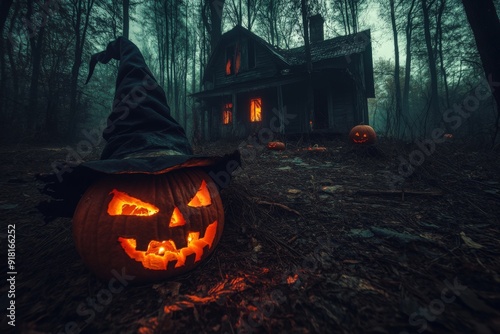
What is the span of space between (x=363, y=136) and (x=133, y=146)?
6.33m

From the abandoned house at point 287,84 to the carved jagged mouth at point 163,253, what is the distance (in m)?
9.66

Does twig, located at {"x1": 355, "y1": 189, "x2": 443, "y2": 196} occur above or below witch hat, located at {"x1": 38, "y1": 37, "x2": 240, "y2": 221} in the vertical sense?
below

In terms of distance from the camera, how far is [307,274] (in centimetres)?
154

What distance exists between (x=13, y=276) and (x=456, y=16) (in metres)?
26.7

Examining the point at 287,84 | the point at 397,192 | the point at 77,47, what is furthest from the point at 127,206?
the point at 77,47

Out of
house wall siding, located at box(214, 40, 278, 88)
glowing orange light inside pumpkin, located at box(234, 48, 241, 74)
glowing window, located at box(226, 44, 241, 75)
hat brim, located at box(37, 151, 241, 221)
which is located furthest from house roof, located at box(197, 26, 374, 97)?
hat brim, located at box(37, 151, 241, 221)

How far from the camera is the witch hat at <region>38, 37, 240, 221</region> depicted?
4.57 feet

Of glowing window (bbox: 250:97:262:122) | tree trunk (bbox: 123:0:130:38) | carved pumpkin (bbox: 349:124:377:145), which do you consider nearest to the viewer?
carved pumpkin (bbox: 349:124:377:145)

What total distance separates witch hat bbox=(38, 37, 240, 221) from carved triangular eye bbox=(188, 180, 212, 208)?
0.20 m

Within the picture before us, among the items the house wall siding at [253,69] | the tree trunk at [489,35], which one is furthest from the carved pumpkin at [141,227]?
the house wall siding at [253,69]

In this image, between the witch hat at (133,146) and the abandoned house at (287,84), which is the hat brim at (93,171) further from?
the abandoned house at (287,84)

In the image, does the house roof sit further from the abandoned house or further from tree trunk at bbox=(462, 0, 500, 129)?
tree trunk at bbox=(462, 0, 500, 129)

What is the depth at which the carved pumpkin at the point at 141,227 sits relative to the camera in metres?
1.45

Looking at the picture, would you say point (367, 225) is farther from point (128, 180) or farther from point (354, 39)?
point (354, 39)
